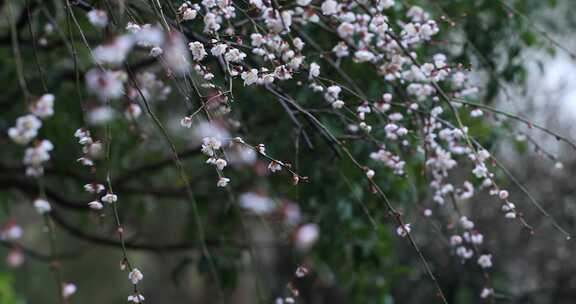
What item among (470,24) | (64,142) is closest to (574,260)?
(470,24)

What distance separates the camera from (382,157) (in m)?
1.70

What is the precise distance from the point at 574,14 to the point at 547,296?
87.6 inches

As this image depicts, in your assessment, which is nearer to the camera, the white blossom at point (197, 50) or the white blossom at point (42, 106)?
the white blossom at point (42, 106)

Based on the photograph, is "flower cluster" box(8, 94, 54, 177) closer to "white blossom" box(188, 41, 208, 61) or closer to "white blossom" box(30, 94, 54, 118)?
"white blossom" box(30, 94, 54, 118)

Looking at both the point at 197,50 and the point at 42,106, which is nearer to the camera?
the point at 42,106

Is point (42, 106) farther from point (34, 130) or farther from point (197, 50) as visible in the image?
point (197, 50)

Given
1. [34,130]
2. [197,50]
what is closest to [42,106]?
[34,130]

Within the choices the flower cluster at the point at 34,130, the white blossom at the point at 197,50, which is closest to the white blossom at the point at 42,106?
the flower cluster at the point at 34,130

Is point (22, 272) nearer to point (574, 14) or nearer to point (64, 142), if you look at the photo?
point (64, 142)

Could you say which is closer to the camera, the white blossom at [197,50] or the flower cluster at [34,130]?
the flower cluster at [34,130]

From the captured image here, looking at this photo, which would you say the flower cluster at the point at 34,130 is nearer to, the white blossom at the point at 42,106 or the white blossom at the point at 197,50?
the white blossom at the point at 42,106

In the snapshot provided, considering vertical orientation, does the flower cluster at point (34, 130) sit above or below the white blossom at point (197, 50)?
below

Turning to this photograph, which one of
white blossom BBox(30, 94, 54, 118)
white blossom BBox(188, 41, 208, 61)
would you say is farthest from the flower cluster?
white blossom BBox(188, 41, 208, 61)

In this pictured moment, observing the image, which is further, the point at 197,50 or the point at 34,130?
the point at 197,50
